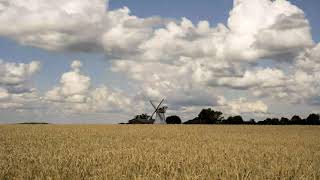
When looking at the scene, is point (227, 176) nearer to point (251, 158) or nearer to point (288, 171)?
point (288, 171)

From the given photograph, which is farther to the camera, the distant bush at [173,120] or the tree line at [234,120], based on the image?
the distant bush at [173,120]

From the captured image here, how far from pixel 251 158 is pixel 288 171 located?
440cm

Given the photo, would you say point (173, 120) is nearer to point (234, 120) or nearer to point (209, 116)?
point (209, 116)

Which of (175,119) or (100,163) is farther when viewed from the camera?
(175,119)

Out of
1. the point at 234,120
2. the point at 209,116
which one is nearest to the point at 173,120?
the point at 209,116

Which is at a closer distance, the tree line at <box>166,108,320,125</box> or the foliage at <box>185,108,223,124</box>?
the tree line at <box>166,108,320,125</box>

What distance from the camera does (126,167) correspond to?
1420 cm

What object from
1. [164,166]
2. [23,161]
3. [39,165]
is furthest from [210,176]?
[23,161]

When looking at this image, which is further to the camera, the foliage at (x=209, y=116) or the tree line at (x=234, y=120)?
the foliage at (x=209, y=116)

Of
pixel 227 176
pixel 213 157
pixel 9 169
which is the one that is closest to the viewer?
pixel 227 176

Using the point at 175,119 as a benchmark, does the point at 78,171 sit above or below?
below

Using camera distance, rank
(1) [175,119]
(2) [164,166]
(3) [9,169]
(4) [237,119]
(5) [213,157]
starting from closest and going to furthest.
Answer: (3) [9,169]
(2) [164,166]
(5) [213,157]
(4) [237,119]
(1) [175,119]

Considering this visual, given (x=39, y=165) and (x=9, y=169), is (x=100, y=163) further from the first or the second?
(x=9, y=169)

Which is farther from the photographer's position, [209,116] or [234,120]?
[209,116]
